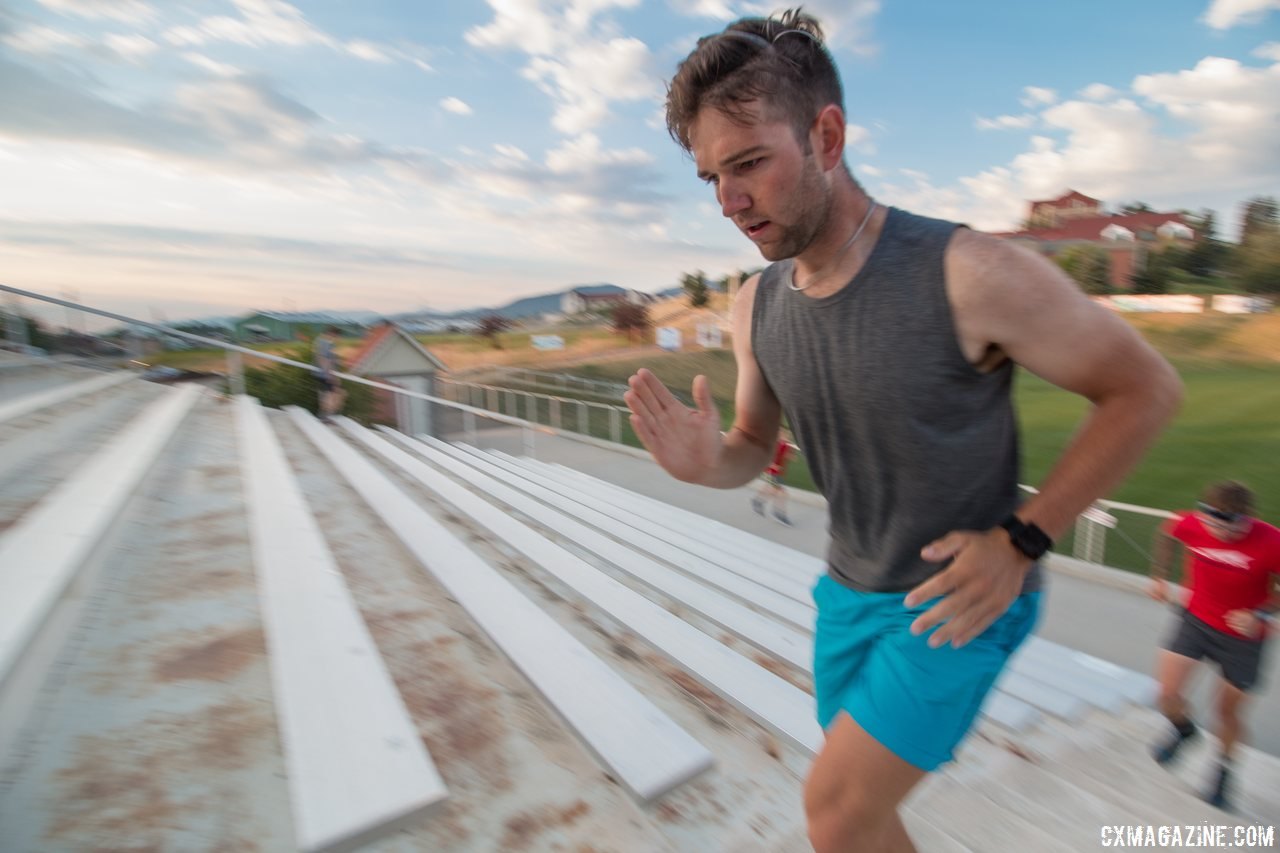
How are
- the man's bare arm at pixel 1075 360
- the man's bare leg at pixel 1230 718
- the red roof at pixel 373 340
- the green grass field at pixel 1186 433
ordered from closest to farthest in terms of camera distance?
the man's bare arm at pixel 1075 360
the man's bare leg at pixel 1230 718
the red roof at pixel 373 340
the green grass field at pixel 1186 433

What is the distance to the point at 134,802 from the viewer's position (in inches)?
46.6

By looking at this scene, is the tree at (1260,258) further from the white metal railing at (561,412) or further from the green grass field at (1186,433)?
the white metal railing at (561,412)

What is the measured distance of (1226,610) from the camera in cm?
262

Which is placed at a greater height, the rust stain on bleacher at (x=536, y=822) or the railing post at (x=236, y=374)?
the railing post at (x=236, y=374)

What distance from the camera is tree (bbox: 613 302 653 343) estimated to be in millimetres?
36031

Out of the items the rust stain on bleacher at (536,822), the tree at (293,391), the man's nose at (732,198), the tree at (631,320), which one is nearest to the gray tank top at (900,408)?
the man's nose at (732,198)

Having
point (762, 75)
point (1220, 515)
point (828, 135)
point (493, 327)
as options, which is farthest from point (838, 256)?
point (493, 327)

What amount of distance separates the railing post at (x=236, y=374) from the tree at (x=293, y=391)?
0.19 meters

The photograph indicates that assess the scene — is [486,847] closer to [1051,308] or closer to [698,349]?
[1051,308]

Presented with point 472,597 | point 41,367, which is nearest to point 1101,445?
point 472,597

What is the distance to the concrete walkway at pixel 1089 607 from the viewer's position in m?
3.65

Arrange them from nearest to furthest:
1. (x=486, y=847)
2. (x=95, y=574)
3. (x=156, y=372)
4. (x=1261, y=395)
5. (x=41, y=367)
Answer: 1. (x=486, y=847)
2. (x=95, y=574)
3. (x=41, y=367)
4. (x=156, y=372)
5. (x=1261, y=395)

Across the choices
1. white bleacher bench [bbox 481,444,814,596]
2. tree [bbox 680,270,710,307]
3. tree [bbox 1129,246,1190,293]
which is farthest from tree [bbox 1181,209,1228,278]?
white bleacher bench [bbox 481,444,814,596]

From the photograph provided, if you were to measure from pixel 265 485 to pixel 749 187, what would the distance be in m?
3.20
